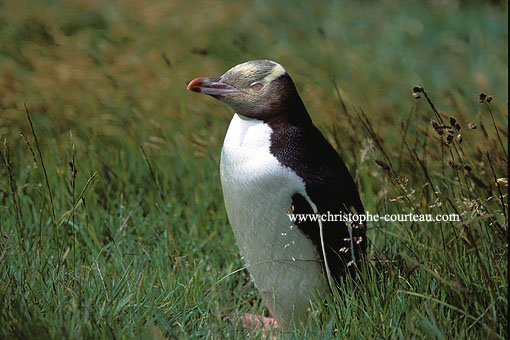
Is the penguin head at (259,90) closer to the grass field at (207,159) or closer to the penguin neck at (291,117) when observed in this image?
the penguin neck at (291,117)

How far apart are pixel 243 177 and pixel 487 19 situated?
6.28 metres

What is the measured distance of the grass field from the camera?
8.42 ft

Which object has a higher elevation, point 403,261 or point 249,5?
point 249,5

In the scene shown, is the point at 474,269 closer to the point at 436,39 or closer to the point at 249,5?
the point at 436,39

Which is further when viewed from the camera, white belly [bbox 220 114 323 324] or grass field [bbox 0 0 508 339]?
white belly [bbox 220 114 323 324]

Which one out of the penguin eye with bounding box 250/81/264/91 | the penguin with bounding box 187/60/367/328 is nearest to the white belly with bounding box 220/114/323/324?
the penguin with bounding box 187/60/367/328

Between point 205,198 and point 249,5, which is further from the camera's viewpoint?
point 249,5

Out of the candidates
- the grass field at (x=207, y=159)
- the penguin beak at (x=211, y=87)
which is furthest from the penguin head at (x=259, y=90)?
the grass field at (x=207, y=159)

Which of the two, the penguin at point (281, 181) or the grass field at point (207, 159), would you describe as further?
the penguin at point (281, 181)

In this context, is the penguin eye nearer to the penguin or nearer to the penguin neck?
the penguin

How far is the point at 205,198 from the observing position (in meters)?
4.07

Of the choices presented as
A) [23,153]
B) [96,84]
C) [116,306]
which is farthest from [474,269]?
[96,84]

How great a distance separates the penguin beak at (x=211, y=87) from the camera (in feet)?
9.56

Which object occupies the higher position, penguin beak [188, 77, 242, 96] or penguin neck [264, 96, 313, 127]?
penguin beak [188, 77, 242, 96]
